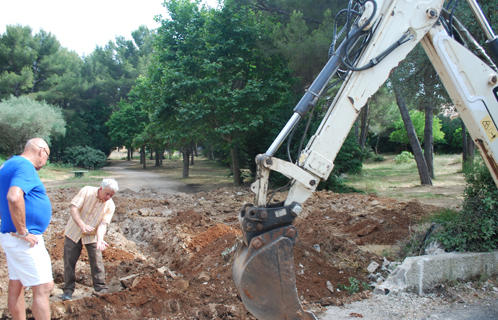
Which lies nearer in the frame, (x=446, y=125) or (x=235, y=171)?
(x=235, y=171)

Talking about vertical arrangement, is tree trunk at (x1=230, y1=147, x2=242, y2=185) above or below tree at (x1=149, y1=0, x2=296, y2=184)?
below

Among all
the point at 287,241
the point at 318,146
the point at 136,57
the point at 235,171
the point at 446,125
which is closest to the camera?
the point at 287,241

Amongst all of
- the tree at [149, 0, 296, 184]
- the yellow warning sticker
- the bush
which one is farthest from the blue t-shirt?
the bush

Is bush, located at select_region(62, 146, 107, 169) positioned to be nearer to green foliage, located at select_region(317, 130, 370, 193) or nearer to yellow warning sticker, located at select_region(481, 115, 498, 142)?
green foliage, located at select_region(317, 130, 370, 193)

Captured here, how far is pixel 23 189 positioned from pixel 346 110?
10.8 ft

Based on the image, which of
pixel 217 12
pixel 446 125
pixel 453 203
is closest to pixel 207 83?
pixel 217 12

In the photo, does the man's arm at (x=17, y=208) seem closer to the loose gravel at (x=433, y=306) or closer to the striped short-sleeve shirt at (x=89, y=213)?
the striped short-sleeve shirt at (x=89, y=213)

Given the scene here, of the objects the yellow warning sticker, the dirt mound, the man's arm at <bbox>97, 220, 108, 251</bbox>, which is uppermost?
the yellow warning sticker

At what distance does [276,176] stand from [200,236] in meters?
7.06

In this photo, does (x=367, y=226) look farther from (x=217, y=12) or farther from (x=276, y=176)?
(x=217, y=12)

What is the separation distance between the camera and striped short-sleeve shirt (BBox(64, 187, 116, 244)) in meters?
4.87

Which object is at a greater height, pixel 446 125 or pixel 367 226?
pixel 446 125

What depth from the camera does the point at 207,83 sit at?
15875 millimetres

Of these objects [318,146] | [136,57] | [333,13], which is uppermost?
[136,57]
